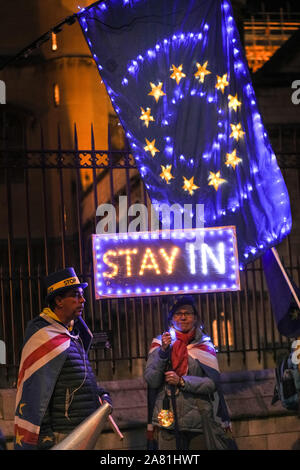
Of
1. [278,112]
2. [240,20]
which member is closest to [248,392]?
[240,20]

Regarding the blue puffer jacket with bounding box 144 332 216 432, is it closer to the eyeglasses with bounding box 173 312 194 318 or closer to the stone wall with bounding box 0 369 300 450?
the eyeglasses with bounding box 173 312 194 318

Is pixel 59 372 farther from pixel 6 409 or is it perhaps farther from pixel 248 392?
pixel 248 392

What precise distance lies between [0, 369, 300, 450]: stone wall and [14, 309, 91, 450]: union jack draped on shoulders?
6.52ft

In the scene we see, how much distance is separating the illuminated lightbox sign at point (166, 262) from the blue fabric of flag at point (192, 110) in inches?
11.4

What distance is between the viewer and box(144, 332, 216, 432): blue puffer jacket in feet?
26.9

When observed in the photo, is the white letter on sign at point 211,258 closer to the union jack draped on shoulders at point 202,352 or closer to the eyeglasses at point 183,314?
the eyeglasses at point 183,314

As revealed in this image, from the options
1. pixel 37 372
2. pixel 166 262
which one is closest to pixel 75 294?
pixel 37 372

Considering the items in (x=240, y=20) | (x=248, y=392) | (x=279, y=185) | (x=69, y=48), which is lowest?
(x=248, y=392)

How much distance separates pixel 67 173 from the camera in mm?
21875

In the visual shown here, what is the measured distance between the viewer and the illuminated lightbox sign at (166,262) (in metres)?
8.86

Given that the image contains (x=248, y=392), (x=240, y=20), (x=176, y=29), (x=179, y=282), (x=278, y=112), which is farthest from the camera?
(x=278, y=112)

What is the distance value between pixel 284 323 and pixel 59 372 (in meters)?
2.74

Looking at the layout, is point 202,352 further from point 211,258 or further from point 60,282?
point 60,282

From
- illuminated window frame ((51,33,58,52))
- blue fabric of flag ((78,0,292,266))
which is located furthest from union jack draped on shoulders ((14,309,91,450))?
illuminated window frame ((51,33,58,52))
